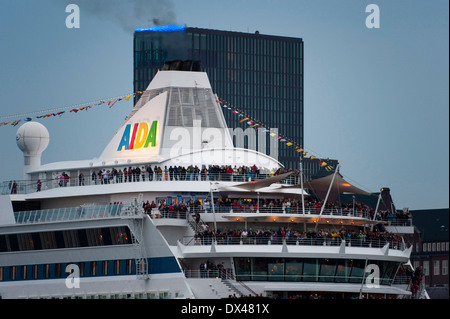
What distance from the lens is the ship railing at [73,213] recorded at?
87.3 meters

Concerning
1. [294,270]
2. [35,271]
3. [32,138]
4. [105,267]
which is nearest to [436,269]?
[32,138]

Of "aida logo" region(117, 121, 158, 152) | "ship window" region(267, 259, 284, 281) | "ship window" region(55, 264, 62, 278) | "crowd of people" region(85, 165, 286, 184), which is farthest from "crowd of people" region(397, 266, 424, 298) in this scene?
"ship window" region(55, 264, 62, 278)

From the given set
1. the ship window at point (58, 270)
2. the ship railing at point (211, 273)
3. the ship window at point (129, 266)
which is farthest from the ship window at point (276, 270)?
the ship window at point (58, 270)

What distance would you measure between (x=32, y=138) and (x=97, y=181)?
499 inches

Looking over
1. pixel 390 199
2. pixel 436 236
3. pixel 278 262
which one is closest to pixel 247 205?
pixel 278 262

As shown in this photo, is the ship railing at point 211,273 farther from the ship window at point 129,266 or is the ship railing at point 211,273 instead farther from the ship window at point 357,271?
the ship window at point 357,271

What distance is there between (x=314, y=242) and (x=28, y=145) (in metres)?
30.4

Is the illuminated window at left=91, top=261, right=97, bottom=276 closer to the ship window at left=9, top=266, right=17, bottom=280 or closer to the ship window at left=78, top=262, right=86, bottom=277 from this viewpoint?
the ship window at left=78, top=262, right=86, bottom=277

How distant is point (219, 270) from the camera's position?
8538cm

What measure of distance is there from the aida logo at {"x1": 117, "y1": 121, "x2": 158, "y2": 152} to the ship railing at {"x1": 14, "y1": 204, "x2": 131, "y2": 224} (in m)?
10.9

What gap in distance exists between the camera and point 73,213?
9056cm

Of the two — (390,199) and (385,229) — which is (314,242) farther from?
(390,199)

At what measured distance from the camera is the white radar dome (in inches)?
4171

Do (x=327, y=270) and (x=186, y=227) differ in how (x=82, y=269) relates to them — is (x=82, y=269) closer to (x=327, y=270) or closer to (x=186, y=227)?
(x=186, y=227)
